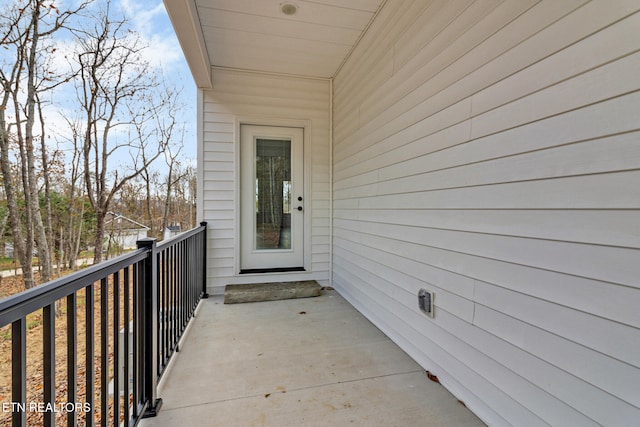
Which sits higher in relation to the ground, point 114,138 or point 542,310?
point 114,138

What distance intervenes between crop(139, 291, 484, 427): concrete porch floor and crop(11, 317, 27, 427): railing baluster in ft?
3.04

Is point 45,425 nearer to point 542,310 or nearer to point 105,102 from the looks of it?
point 542,310

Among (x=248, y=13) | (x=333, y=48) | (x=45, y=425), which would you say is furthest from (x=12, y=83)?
(x=45, y=425)

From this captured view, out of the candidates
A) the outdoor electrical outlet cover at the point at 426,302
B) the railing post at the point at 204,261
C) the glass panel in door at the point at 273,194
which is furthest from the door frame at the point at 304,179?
the outdoor electrical outlet cover at the point at 426,302

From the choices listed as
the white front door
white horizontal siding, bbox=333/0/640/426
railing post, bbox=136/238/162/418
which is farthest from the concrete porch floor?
the white front door

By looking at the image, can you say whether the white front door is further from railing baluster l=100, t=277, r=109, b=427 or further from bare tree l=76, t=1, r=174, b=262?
bare tree l=76, t=1, r=174, b=262

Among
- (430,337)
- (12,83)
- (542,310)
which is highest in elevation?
(12,83)

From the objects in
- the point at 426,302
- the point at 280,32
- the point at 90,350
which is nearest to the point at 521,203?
the point at 426,302

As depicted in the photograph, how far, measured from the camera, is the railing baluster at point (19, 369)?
636mm

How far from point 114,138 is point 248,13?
16.3 feet

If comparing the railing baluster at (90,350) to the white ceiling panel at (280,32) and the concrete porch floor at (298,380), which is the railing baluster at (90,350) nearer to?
the concrete porch floor at (298,380)

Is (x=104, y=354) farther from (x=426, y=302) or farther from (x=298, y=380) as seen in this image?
(x=426, y=302)

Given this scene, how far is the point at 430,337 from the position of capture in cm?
182

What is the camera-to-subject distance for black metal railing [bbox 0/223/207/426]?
67 centimetres
